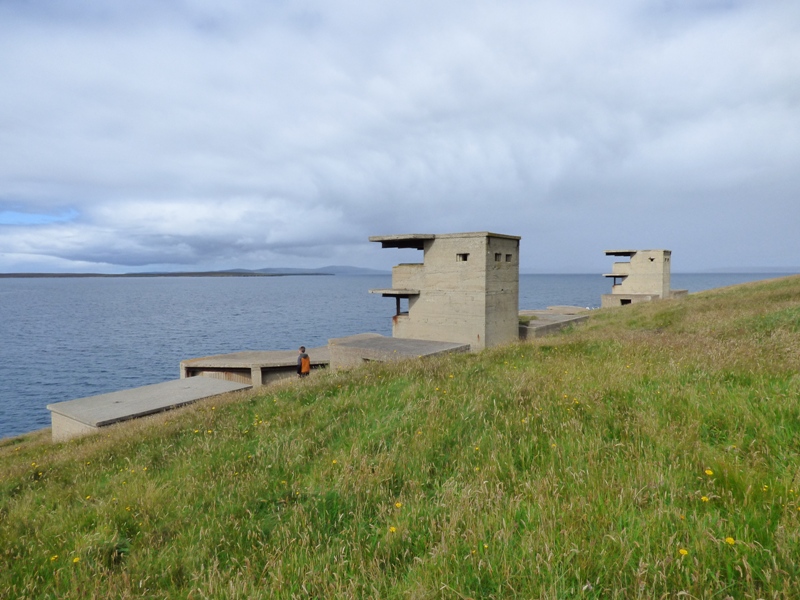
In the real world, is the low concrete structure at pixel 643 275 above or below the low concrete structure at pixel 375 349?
above

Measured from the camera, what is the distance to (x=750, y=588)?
7.77 ft

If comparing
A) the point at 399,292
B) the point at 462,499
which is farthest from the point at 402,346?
the point at 462,499

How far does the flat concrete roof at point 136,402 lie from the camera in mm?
15477

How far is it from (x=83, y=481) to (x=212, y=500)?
313 cm

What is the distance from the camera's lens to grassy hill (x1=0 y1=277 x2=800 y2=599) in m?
2.72

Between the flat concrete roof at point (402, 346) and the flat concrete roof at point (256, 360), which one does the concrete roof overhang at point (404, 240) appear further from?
the flat concrete roof at point (256, 360)

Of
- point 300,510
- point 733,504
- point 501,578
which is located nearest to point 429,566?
point 501,578

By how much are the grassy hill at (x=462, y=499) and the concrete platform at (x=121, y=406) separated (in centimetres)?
878

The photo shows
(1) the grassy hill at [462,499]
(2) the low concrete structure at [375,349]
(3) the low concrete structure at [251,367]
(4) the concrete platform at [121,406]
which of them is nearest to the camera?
(1) the grassy hill at [462,499]

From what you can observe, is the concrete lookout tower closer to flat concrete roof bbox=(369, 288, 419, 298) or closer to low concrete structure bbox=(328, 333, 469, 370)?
flat concrete roof bbox=(369, 288, 419, 298)

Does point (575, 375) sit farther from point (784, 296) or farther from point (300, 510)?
point (784, 296)

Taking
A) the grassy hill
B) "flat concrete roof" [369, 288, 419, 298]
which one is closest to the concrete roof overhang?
"flat concrete roof" [369, 288, 419, 298]

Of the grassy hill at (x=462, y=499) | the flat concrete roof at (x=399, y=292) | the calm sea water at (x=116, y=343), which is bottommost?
the calm sea water at (x=116, y=343)

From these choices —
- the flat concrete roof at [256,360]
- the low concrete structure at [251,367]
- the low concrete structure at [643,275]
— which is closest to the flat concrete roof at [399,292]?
the flat concrete roof at [256,360]
